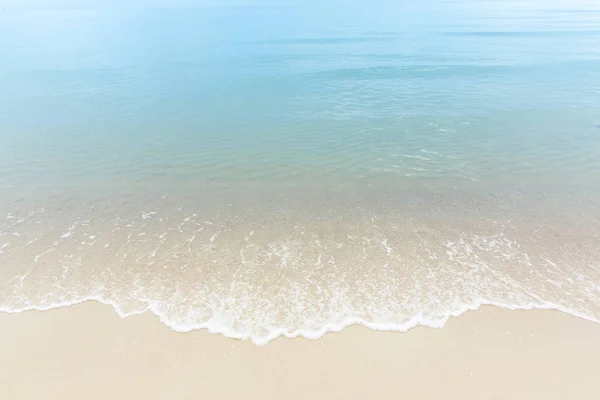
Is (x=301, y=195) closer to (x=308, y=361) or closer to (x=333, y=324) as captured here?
(x=333, y=324)

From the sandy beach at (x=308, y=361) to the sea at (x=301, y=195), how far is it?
0.54 meters

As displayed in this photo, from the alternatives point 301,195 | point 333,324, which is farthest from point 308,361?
point 301,195

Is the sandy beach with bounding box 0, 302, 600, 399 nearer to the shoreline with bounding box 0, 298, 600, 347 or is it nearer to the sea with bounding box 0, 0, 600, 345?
the shoreline with bounding box 0, 298, 600, 347

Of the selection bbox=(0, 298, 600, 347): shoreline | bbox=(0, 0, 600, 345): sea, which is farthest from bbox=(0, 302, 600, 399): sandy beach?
→ bbox=(0, 0, 600, 345): sea

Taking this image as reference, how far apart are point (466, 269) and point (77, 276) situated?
45.8 feet

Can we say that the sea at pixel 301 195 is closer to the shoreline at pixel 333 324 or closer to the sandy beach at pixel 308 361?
the shoreline at pixel 333 324

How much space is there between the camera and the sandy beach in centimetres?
881

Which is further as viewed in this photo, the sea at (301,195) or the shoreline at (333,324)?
the sea at (301,195)

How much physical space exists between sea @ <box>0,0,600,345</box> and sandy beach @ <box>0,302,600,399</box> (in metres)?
0.54

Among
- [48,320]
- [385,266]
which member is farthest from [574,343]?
[48,320]

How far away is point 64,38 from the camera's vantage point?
66.3 m

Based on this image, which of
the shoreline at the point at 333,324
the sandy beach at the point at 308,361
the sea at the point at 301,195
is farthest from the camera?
the sea at the point at 301,195

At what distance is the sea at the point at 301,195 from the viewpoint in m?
11.6

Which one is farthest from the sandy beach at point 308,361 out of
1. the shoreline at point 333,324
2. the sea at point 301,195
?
the sea at point 301,195
